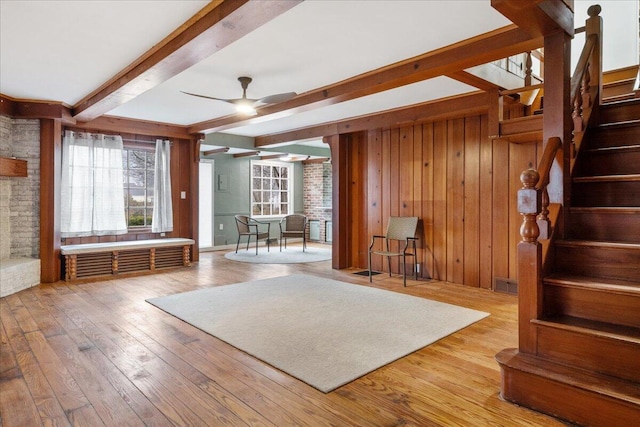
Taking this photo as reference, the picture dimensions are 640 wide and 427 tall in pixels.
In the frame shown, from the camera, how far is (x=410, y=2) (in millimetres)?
2412

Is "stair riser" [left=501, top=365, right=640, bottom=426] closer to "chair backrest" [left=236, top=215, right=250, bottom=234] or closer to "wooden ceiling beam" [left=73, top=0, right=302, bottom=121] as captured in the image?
"wooden ceiling beam" [left=73, top=0, right=302, bottom=121]

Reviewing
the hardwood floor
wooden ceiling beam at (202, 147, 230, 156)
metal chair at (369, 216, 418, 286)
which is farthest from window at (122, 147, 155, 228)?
metal chair at (369, 216, 418, 286)

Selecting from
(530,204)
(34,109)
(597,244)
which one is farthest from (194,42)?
(34,109)

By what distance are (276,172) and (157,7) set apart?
7565mm

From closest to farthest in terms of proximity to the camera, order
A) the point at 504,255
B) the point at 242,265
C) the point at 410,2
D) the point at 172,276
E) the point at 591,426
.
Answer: the point at 591,426 < the point at 410,2 < the point at 504,255 < the point at 172,276 < the point at 242,265

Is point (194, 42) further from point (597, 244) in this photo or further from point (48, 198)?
point (48, 198)

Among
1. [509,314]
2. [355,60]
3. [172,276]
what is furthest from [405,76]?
[172,276]

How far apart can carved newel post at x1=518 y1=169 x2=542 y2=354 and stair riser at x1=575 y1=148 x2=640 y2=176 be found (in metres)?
1.02

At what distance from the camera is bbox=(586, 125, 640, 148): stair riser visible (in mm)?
2816

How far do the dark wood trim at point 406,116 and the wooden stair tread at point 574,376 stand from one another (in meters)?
2.98

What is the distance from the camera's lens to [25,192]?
5051 millimetres

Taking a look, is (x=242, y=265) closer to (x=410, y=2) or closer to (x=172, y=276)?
(x=172, y=276)

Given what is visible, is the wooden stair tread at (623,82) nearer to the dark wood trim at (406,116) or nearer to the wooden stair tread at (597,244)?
the dark wood trim at (406,116)

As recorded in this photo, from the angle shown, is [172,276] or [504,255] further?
[172,276]
